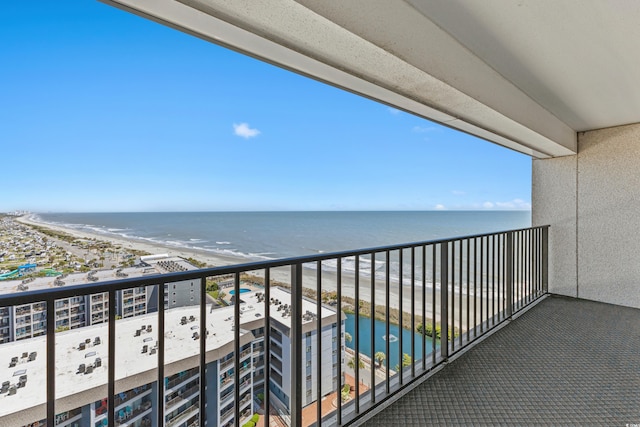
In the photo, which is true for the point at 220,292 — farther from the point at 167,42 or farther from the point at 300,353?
the point at 167,42

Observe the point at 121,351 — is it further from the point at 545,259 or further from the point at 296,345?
the point at 545,259

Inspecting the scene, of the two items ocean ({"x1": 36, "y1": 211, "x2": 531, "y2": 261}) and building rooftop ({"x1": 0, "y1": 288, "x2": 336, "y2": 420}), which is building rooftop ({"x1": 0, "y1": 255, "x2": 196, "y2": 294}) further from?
ocean ({"x1": 36, "y1": 211, "x2": 531, "y2": 261})

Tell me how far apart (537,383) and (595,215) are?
2.54 meters

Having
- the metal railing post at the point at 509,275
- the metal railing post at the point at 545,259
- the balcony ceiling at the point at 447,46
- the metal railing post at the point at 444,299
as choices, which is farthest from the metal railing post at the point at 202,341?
the metal railing post at the point at 545,259

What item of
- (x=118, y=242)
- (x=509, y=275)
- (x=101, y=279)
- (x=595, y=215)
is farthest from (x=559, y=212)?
(x=118, y=242)

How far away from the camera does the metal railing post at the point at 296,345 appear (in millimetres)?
1242

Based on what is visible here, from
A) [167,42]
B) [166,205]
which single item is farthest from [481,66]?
[166,205]

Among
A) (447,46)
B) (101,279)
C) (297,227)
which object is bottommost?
(297,227)

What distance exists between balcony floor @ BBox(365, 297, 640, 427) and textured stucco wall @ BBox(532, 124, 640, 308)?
31.2 inches

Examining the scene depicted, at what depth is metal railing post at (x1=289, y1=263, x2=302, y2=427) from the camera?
48.9 inches

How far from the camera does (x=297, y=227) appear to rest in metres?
28.0

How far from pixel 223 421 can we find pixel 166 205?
2106 centimetres

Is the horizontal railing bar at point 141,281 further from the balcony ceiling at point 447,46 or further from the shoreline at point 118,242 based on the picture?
the shoreline at point 118,242

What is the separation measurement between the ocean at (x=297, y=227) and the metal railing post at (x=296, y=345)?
501 inches
